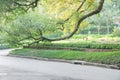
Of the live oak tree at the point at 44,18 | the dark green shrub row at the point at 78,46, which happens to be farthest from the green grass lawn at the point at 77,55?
the live oak tree at the point at 44,18

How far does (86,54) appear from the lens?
23.8 meters

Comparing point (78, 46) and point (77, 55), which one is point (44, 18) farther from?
point (78, 46)

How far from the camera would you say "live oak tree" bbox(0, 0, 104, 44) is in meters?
12.5

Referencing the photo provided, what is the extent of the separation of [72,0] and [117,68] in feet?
14.7

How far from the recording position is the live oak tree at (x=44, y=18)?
12523mm

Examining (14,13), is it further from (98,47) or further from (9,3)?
(98,47)

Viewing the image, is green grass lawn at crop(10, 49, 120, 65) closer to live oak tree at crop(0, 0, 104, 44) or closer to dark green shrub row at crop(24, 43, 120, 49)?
dark green shrub row at crop(24, 43, 120, 49)

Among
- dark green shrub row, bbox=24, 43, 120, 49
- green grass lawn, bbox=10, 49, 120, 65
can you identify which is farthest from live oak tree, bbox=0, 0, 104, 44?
dark green shrub row, bbox=24, 43, 120, 49

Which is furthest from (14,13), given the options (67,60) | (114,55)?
(67,60)

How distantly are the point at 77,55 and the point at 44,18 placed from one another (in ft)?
13.5

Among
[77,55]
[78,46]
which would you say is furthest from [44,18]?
[78,46]

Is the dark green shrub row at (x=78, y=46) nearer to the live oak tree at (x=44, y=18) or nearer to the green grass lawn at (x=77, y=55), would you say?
the green grass lawn at (x=77, y=55)

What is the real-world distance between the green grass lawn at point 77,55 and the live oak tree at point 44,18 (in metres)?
2.97

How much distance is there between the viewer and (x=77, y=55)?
2427 centimetres
